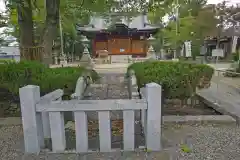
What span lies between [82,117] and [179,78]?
7.32 ft

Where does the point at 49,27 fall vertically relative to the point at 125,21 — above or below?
below

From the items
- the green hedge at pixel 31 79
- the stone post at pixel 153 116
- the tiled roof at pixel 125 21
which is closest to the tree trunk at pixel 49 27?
the green hedge at pixel 31 79

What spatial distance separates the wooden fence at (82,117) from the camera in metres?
2.53

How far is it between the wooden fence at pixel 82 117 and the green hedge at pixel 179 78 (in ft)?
5.30

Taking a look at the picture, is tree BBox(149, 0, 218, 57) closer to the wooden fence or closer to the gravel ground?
the gravel ground

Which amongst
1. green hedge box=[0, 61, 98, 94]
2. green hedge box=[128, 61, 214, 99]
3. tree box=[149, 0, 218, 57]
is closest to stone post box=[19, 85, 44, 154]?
green hedge box=[0, 61, 98, 94]

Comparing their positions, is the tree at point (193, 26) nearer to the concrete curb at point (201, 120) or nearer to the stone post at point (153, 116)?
the concrete curb at point (201, 120)

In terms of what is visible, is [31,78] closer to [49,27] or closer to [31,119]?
[31,119]

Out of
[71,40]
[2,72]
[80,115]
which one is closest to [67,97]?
[2,72]

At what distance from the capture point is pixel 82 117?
2615 mm

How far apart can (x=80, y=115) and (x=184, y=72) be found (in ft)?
7.68

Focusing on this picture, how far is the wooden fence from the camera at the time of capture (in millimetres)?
2533

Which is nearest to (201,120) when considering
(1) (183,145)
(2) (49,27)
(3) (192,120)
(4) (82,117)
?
(3) (192,120)

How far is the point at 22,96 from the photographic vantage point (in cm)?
251
